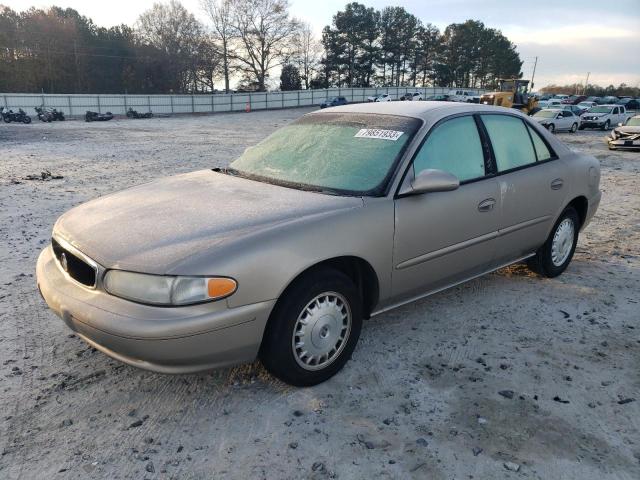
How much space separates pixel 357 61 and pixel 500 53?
27820 mm

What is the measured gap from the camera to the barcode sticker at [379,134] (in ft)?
11.3

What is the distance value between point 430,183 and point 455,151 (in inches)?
26.6

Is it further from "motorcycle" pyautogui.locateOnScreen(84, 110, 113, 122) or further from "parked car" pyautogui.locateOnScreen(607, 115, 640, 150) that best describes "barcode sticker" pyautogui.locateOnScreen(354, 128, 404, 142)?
"motorcycle" pyautogui.locateOnScreen(84, 110, 113, 122)

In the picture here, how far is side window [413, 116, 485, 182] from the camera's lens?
11.2 feet

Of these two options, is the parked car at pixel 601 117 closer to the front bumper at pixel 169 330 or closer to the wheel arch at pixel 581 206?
the wheel arch at pixel 581 206

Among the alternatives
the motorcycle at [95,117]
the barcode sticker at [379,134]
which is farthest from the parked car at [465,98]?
the barcode sticker at [379,134]

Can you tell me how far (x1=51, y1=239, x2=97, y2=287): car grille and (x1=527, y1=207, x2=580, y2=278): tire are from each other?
3.80 meters

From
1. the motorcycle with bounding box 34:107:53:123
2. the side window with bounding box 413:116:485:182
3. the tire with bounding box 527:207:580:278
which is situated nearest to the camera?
the side window with bounding box 413:116:485:182

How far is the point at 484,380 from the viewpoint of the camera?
314 centimetres

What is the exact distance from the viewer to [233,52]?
6881 cm

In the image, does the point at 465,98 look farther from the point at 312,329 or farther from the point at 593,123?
the point at 312,329

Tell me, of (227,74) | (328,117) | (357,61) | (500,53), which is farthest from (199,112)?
(500,53)

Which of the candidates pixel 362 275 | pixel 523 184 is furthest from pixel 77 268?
pixel 523 184

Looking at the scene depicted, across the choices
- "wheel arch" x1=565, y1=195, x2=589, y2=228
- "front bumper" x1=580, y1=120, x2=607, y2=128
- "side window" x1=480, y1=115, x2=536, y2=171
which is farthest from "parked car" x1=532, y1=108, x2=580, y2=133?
"side window" x1=480, y1=115, x2=536, y2=171
